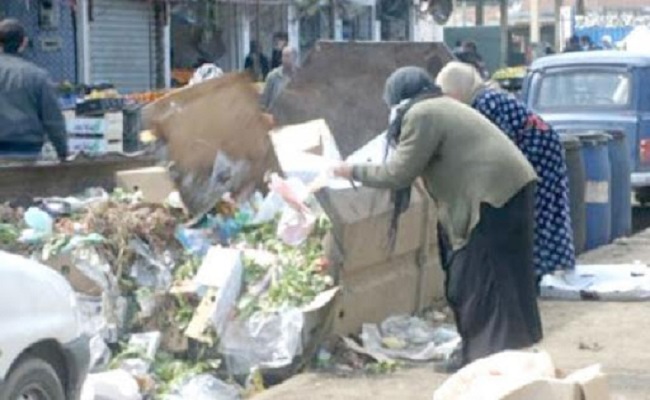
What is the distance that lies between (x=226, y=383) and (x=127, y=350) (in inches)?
22.6

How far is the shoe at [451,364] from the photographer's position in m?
8.78

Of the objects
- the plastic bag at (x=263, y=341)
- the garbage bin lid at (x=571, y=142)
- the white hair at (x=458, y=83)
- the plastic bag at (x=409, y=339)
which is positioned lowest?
the plastic bag at (x=409, y=339)

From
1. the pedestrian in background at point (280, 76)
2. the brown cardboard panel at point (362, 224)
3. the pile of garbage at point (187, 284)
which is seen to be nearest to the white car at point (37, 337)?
the pile of garbage at point (187, 284)

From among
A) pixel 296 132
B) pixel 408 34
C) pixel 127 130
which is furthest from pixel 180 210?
pixel 408 34

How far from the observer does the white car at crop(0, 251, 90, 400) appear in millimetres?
6809

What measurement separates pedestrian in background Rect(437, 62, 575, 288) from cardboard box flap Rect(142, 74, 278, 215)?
4.45 feet

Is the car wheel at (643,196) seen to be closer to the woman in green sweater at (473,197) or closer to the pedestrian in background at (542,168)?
the pedestrian in background at (542,168)

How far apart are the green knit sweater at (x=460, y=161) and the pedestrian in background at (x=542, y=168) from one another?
1.83m

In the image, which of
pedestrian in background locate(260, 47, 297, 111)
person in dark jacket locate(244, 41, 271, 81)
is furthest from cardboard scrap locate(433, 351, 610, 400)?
person in dark jacket locate(244, 41, 271, 81)

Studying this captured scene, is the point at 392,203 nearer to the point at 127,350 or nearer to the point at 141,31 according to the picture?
the point at 127,350

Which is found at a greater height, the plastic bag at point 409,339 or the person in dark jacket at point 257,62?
the person in dark jacket at point 257,62

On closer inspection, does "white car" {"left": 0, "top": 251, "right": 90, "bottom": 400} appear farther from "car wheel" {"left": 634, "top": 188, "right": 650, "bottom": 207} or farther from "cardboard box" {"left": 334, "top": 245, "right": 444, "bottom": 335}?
"car wheel" {"left": 634, "top": 188, "right": 650, "bottom": 207}

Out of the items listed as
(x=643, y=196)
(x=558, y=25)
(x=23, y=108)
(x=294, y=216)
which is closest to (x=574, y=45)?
(x=558, y=25)

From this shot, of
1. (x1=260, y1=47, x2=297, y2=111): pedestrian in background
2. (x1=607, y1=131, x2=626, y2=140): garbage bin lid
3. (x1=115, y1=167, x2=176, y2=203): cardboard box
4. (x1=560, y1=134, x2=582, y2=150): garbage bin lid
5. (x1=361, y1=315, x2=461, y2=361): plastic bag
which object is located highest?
(x1=260, y1=47, x2=297, y2=111): pedestrian in background
